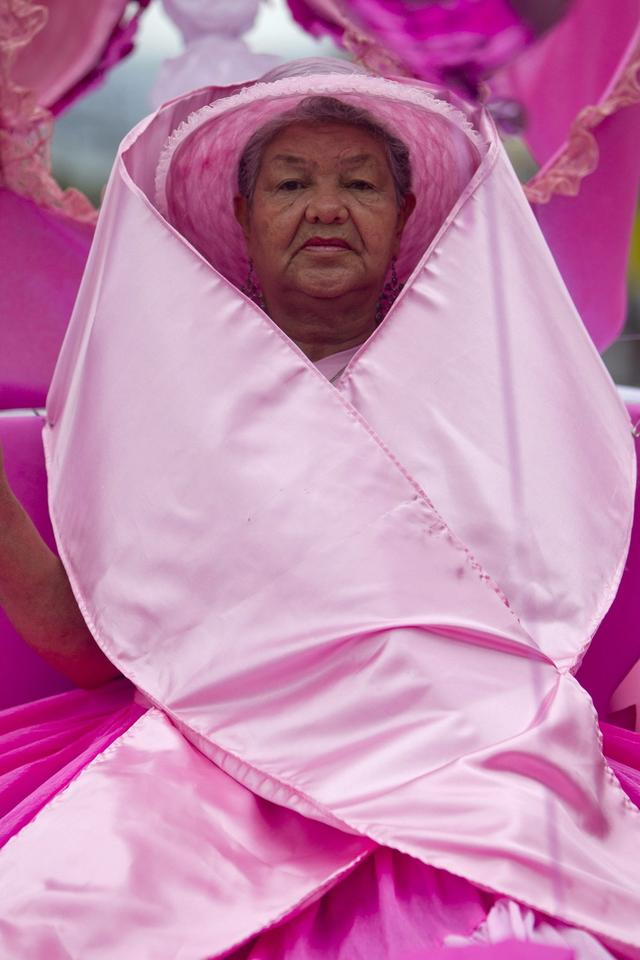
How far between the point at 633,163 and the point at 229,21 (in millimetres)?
810

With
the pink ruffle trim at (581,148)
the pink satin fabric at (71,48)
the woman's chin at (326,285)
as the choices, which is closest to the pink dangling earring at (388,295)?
the woman's chin at (326,285)

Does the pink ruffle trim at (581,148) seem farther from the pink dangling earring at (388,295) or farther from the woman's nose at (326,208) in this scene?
the woman's nose at (326,208)

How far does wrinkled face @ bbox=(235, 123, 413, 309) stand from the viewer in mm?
1292

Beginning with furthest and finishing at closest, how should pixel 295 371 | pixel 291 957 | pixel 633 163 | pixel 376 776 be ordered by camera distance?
pixel 633 163 < pixel 295 371 < pixel 376 776 < pixel 291 957

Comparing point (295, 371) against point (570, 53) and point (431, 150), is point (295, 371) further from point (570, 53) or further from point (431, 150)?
point (570, 53)

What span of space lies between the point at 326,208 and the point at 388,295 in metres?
0.19

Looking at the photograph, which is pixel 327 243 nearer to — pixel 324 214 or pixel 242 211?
pixel 324 214

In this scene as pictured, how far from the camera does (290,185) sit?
1.33m

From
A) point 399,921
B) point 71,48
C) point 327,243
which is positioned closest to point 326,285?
point 327,243

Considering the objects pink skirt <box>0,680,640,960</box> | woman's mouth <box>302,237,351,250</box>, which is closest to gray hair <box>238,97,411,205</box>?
woman's mouth <box>302,237,351,250</box>

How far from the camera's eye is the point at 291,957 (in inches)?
32.9

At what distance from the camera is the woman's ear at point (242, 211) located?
4.70ft

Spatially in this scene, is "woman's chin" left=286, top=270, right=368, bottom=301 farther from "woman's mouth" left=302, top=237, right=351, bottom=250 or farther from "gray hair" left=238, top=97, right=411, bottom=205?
"gray hair" left=238, top=97, right=411, bottom=205

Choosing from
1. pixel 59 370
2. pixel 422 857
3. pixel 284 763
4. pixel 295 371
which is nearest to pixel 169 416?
pixel 295 371
